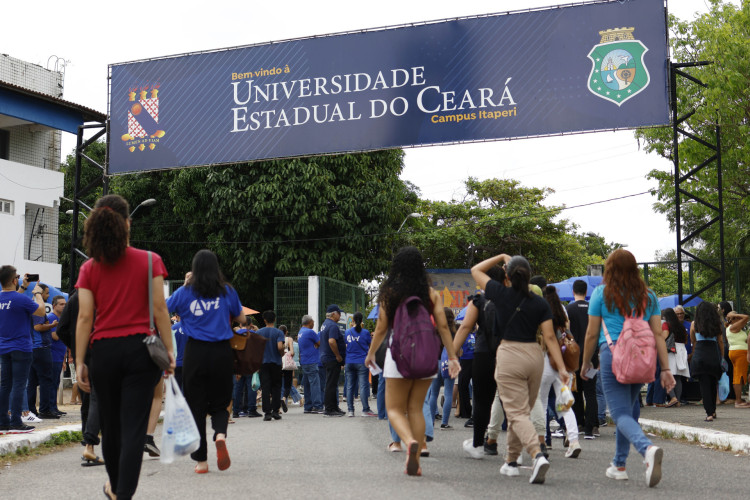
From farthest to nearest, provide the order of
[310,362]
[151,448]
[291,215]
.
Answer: [291,215]
[310,362]
[151,448]

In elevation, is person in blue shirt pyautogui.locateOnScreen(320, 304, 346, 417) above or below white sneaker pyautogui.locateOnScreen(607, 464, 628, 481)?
above

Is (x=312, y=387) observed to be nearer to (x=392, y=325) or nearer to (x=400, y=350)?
(x=392, y=325)

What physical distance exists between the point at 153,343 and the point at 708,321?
372 inches

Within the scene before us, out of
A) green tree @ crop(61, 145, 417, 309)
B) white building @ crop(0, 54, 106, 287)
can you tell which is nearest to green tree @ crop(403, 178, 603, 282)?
green tree @ crop(61, 145, 417, 309)

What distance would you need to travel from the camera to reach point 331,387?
15.7 metres

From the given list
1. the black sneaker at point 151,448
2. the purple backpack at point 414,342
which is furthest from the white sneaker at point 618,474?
the black sneaker at point 151,448

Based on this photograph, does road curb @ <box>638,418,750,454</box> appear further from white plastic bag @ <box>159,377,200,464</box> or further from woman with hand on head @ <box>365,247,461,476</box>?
white plastic bag @ <box>159,377,200,464</box>

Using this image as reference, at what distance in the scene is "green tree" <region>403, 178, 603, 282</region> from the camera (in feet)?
141

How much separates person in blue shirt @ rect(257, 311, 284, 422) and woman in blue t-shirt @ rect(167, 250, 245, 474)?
7.26 metres

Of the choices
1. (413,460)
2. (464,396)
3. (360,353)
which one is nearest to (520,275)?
(413,460)

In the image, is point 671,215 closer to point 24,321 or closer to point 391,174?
point 391,174

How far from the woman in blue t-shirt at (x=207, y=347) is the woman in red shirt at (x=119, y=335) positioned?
1.85m

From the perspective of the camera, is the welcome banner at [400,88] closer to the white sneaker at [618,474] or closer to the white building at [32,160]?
the white building at [32,160]

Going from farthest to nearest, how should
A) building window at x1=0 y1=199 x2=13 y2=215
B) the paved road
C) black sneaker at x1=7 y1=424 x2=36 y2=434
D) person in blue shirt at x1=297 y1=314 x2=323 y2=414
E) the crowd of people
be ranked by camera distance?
building window at x1=0 y1=199 x2=13 y2=215 → person in blue shirt at x1=297 y1=314 x2=323 y2=414 → black sneaker at x1=7 y1=424 x2=36 y2=434 → the paved road → the crowd of people
